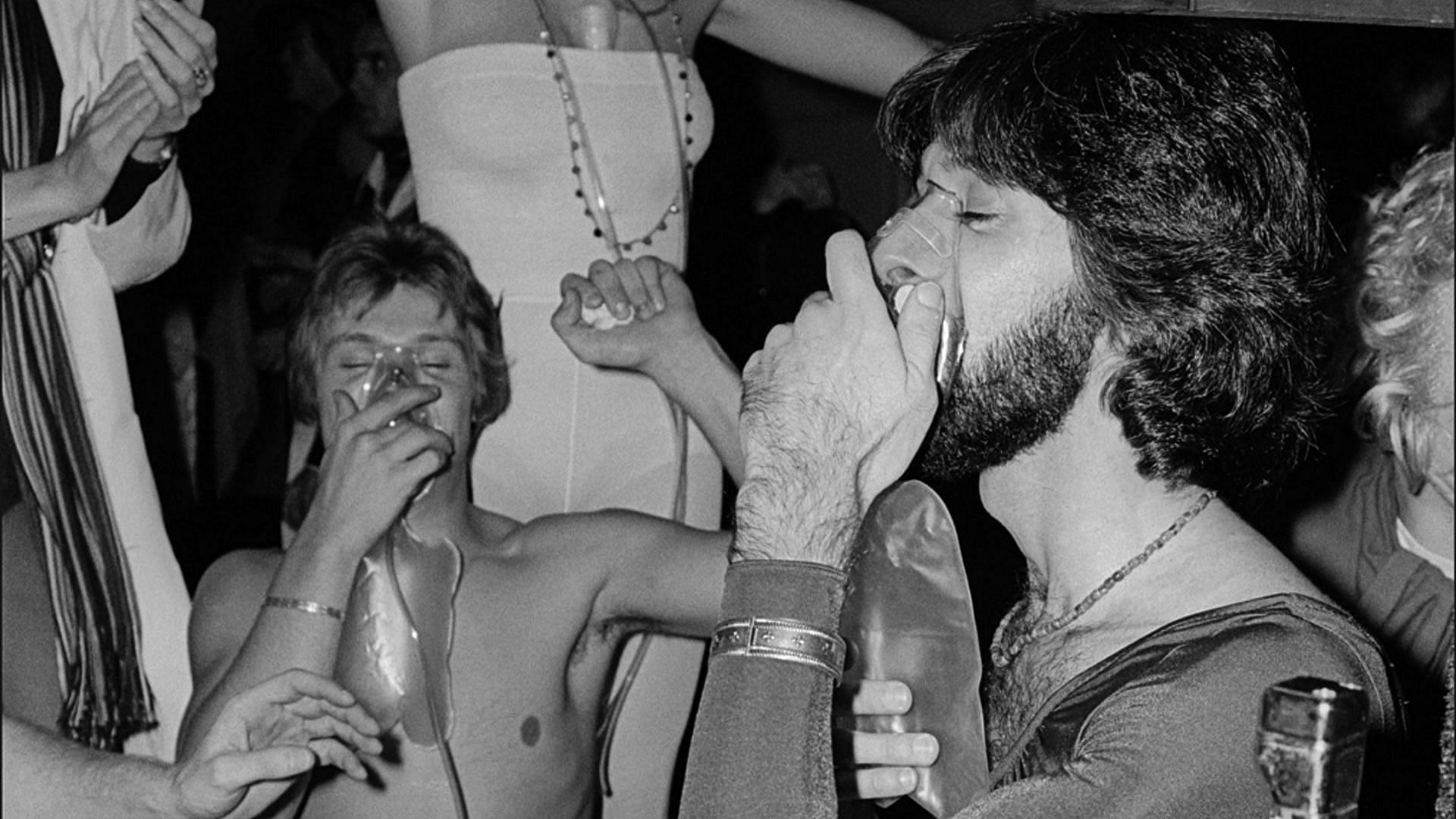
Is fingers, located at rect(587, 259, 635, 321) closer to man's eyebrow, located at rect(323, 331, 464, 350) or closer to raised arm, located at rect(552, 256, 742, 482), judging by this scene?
raised arm, located at rect(552, 256, 742, 482)

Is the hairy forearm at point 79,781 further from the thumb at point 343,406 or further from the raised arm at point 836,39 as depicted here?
the raised arm at point 836,39

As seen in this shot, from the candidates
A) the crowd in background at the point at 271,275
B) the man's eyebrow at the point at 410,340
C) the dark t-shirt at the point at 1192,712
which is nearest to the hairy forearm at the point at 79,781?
the crowd in background at the point at 271,275

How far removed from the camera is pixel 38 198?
1545 mm

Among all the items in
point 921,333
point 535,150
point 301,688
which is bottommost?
point 301,688

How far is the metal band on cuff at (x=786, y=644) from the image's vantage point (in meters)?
1.03

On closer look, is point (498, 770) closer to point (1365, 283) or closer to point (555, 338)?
point (555, 338)

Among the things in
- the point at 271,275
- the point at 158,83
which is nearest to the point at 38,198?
the point at 158,83

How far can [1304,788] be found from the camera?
2.34 feet

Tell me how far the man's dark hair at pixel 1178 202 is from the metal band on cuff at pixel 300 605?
2.70ft

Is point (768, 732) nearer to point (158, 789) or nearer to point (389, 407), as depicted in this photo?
point (158, 789)

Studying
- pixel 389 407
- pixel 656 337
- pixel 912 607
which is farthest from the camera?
pixel 656 337

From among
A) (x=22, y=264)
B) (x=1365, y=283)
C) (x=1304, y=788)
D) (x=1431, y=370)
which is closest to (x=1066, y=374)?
(x=1365, y=283)

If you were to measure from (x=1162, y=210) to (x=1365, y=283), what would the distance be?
277mm

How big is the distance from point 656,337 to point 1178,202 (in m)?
0.77
